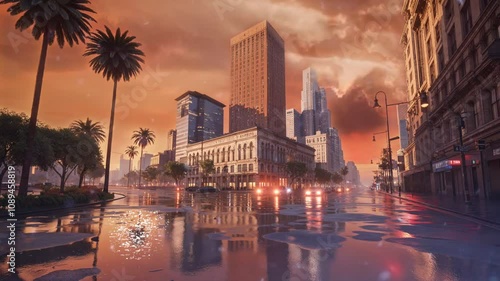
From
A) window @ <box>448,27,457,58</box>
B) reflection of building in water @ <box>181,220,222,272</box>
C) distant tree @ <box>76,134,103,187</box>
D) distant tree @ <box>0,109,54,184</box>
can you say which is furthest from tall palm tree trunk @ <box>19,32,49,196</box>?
window @ <box>448,27,457,58</box>

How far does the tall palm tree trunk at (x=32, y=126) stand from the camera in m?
19.7

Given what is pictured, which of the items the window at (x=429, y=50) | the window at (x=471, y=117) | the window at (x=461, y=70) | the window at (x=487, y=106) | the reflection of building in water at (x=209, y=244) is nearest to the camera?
the reflection of building in water at (x=209, y=244)

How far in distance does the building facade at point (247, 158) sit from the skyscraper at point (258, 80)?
4760cm

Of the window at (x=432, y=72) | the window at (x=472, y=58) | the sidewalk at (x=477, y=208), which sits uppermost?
the window at (x=432, y=72)

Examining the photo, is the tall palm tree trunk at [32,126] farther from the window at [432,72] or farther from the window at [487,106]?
the window at [432,72]

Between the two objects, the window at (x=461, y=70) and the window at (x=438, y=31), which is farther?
the window at (x=438, y=31)

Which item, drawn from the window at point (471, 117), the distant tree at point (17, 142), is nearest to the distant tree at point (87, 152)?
the distant tree at point (17, 142)

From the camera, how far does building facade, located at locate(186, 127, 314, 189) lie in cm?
10875

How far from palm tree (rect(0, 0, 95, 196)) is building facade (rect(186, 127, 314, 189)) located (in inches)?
3337

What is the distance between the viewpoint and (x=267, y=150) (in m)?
115

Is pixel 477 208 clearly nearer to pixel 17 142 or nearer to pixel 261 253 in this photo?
pixel 261 253

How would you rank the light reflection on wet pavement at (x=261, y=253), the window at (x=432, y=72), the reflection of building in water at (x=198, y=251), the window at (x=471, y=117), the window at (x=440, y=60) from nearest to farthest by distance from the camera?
the light reflection on wet pavement at (x=261, y=253)
the reflection of building in water at (x=198, y=251)
the window at (x=471, y=117)
the window at (x=440, y=60)
the window at (x=432, y=72)

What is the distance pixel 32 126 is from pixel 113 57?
1763 centimetres

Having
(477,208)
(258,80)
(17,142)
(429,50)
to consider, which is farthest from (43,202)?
(258,80)
